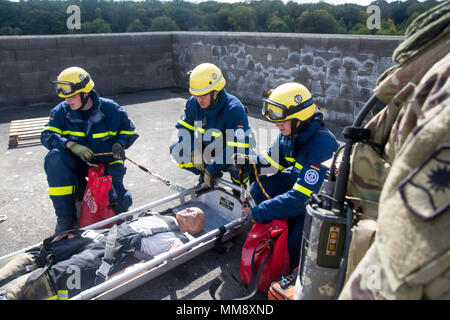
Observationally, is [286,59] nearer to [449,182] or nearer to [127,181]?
[127,181]

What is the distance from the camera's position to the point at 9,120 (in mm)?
8234

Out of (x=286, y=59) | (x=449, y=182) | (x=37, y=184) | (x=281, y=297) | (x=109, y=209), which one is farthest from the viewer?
(x=286, y=59)

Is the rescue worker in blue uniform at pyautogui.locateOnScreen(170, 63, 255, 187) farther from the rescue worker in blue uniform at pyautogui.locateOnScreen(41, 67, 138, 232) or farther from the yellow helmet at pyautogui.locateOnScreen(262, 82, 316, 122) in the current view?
the yellow helmet at pyautogui.locateOnScreen(262, 82, 316, 122)

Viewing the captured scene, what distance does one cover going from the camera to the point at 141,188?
4895mm

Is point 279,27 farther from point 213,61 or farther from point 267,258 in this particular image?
point 267,258

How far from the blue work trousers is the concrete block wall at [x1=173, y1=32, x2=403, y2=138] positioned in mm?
4999

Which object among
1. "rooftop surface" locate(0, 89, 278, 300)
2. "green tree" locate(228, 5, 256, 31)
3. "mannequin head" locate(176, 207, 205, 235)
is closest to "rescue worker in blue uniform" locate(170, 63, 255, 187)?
"mannequin head" locate(176, 207, 205, 235)

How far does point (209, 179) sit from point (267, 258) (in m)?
1.44

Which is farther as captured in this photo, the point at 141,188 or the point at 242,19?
the point at 242,19

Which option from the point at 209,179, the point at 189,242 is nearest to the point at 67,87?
the point at 209,179

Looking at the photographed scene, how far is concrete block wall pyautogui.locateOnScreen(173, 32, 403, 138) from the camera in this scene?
6703 millimetres

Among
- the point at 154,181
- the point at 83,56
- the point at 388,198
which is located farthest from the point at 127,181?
the point at 83,56
